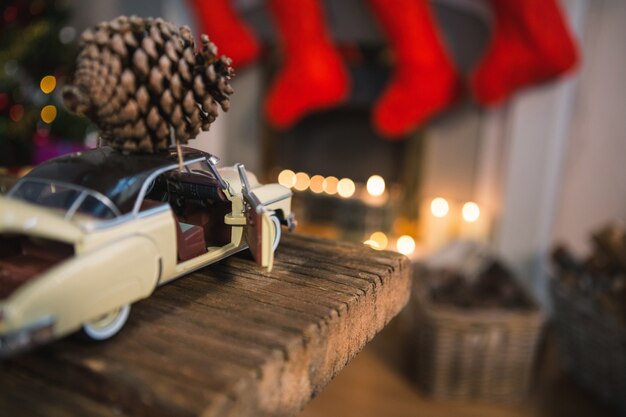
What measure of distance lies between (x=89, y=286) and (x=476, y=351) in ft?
4.28

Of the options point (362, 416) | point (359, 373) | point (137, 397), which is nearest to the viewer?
point (137, 397)

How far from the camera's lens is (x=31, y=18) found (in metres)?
1.82

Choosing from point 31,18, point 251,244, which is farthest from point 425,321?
point 31,18

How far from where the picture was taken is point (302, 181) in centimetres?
234

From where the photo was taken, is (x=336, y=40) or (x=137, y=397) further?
(x=336, y=40)

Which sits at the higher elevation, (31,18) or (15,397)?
(31,18)

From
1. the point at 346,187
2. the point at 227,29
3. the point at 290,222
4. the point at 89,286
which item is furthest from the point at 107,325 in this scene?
the point at 346,187

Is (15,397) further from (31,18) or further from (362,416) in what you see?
(31,18)

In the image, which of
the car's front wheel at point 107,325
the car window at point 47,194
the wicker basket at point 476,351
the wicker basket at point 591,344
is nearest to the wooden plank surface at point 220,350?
the car's front wheel at point 107,325

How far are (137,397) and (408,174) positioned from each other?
1845mm

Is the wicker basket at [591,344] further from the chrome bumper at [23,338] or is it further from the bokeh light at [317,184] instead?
the chrome bumper at [23,338]

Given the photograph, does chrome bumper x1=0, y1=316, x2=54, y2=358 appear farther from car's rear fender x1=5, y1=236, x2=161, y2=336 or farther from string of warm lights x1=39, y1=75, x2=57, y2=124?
string of warm lights x1=39, y1=75, x2=57, y2=124

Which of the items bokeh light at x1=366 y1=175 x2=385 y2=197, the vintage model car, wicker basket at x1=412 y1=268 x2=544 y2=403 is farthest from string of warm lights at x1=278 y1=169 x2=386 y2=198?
the vintage model car

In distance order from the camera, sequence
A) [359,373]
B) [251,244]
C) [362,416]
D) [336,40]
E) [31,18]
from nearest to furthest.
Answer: [251,244] → [362,416] → [359,373] → [31,18] → [336,40]
